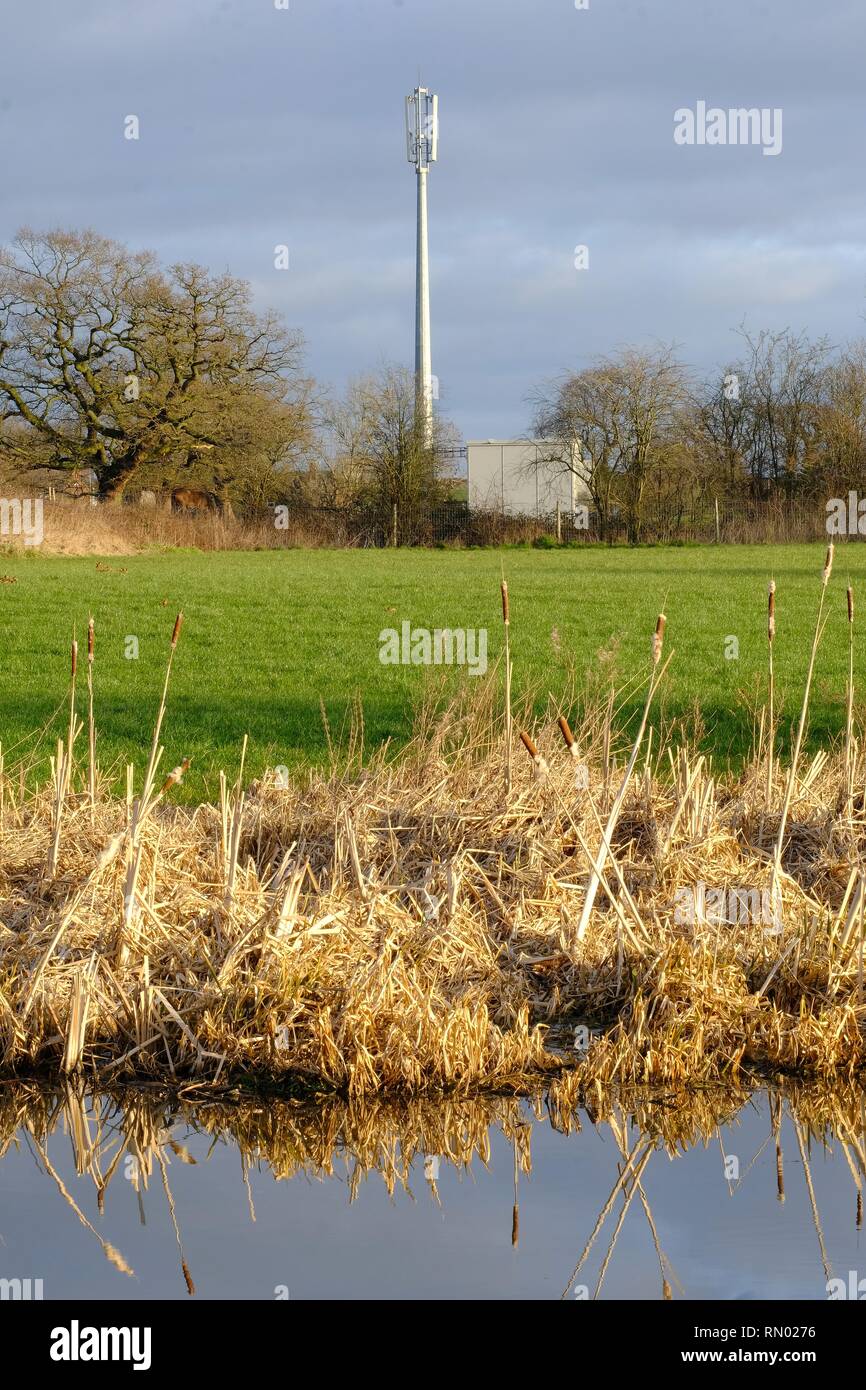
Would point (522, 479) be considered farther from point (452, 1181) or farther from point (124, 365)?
point (452, 1181)

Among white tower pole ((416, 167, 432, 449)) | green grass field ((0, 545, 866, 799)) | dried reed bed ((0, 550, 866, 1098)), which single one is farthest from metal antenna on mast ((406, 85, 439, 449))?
dried reed bed ((0, 550, 866, 1098))

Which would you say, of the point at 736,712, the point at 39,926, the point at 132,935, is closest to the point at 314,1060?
the point at 132,935

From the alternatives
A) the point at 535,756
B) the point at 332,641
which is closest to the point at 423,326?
the point at 332,641

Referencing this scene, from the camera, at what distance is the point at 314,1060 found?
4.88 metres

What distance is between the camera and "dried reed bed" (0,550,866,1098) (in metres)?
4.93

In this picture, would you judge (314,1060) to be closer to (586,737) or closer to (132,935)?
(132,935)

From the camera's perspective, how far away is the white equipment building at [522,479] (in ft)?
154

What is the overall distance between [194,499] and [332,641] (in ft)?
123

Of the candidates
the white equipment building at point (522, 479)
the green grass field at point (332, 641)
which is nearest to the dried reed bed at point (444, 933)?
the green grass field at point (332, 641)

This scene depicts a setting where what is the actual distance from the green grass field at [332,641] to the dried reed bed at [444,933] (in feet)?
5.44

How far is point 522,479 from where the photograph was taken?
48250 mm

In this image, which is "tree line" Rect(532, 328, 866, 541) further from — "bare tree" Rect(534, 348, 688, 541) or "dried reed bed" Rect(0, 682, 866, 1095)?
"dried reed bed" Rect(0, 682, 866, 1095)

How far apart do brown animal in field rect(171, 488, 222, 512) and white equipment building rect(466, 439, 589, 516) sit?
957cm
